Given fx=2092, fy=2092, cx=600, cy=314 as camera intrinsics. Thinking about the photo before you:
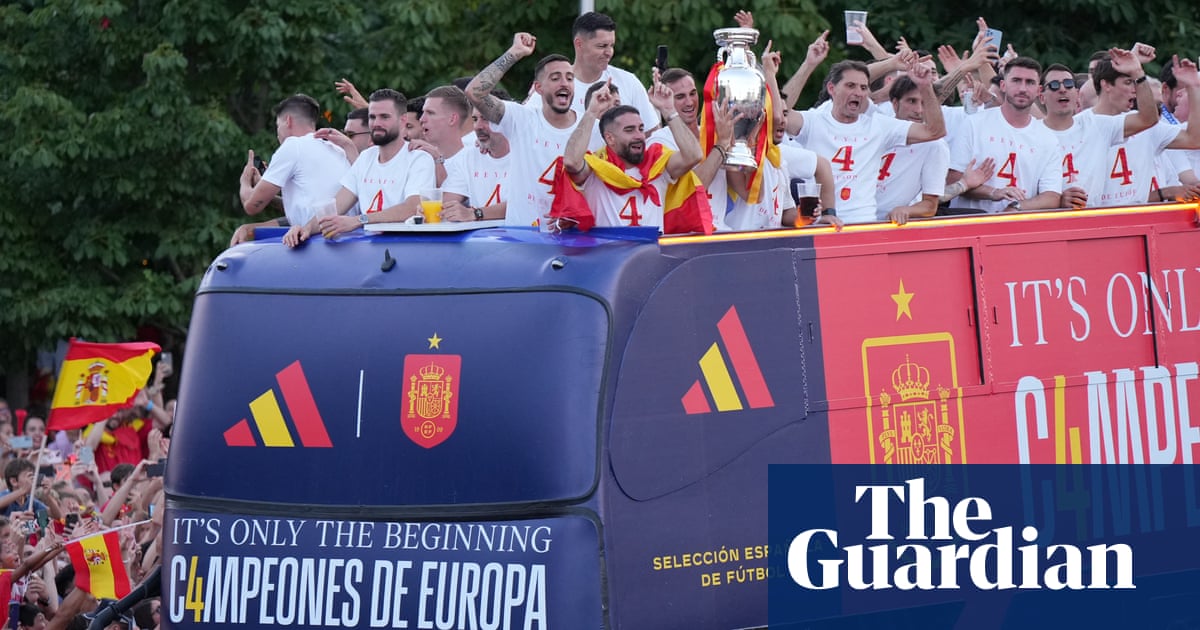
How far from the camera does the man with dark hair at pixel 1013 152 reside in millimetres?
11820

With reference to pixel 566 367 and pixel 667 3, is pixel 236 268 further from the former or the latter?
pixel 667 3

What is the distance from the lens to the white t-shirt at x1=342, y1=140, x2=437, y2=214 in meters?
Answer: 10.8

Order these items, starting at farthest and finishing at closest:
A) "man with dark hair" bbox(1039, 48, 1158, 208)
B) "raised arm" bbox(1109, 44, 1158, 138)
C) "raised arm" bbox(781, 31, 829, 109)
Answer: "raised arm" bbox(781, 31, 829, 109) → "man with dark hair" bbox(1039, 48, 1158, 208) → "raised arm" bbox(1109, 44, 1158, 138)

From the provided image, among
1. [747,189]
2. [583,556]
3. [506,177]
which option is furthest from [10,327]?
[583,556]

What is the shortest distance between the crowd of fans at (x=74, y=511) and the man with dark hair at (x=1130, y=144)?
588cm

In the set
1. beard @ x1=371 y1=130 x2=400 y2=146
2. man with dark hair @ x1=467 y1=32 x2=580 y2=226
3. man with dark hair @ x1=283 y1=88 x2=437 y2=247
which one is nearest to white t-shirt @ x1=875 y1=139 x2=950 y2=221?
man with dark hair @ x1=467 y1=32 x2=580 y2=226

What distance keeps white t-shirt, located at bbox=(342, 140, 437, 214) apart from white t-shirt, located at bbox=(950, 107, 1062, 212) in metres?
3.22

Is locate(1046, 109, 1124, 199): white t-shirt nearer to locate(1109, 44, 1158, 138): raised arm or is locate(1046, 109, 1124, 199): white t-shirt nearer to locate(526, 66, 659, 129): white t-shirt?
locate(1109, 44, 1158, 138): raised arm

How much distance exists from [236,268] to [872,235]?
288 centimetres

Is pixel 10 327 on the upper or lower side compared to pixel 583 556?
upper

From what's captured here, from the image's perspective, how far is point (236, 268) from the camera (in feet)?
30.8

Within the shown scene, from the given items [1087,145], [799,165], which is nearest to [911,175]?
[1087,145]

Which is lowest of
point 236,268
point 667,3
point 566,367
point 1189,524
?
point 1189,524

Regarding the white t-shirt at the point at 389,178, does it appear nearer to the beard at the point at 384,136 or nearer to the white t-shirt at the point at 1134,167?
the beard at the point at 384,136
